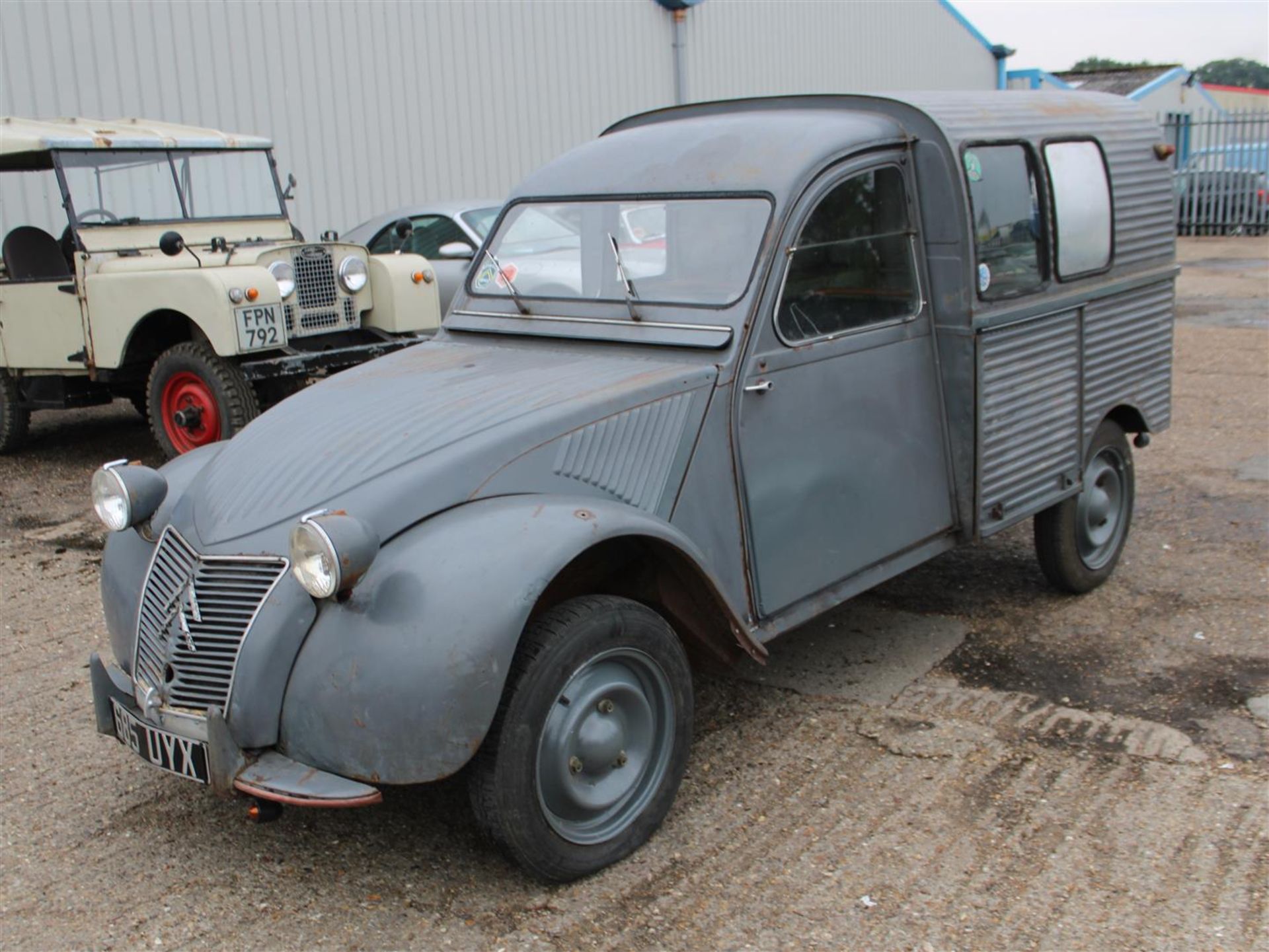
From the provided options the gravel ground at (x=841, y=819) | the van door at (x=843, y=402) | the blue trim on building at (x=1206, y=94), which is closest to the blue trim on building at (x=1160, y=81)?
the blue trim on building at (x=1206, y=94)

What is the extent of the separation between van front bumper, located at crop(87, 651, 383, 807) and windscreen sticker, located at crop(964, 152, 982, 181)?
2.82 metres

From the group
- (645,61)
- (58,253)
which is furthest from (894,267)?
(645,61)

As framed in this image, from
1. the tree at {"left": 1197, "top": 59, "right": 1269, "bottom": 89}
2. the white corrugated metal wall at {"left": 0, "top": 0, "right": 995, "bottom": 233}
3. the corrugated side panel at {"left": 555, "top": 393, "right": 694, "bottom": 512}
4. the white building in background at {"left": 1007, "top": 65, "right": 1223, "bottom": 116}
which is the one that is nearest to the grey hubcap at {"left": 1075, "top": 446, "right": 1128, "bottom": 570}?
the corrugated side panel at {"left": 555, "top": 393, "right": 694, "bottom": 512}

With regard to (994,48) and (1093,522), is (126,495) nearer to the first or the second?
(1093,522)

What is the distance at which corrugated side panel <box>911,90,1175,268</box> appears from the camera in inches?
175

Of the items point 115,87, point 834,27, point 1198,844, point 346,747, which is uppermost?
point 834,27

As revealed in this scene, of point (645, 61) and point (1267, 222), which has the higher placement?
point (645, 61)

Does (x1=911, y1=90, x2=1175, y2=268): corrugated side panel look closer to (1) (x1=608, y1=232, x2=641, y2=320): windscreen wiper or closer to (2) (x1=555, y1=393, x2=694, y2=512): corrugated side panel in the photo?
(1) (x1=608, y1=232, x2=641, y2=320): windscreen wiper

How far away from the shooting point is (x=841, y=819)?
3.40 meters

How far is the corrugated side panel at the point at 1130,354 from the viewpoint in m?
4.87

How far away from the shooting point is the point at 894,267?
4.13 meters

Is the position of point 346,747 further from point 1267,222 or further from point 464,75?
point 1267,222

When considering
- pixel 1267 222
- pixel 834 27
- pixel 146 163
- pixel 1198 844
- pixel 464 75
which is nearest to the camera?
pixel 1198 844

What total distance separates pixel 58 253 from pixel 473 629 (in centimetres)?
671
